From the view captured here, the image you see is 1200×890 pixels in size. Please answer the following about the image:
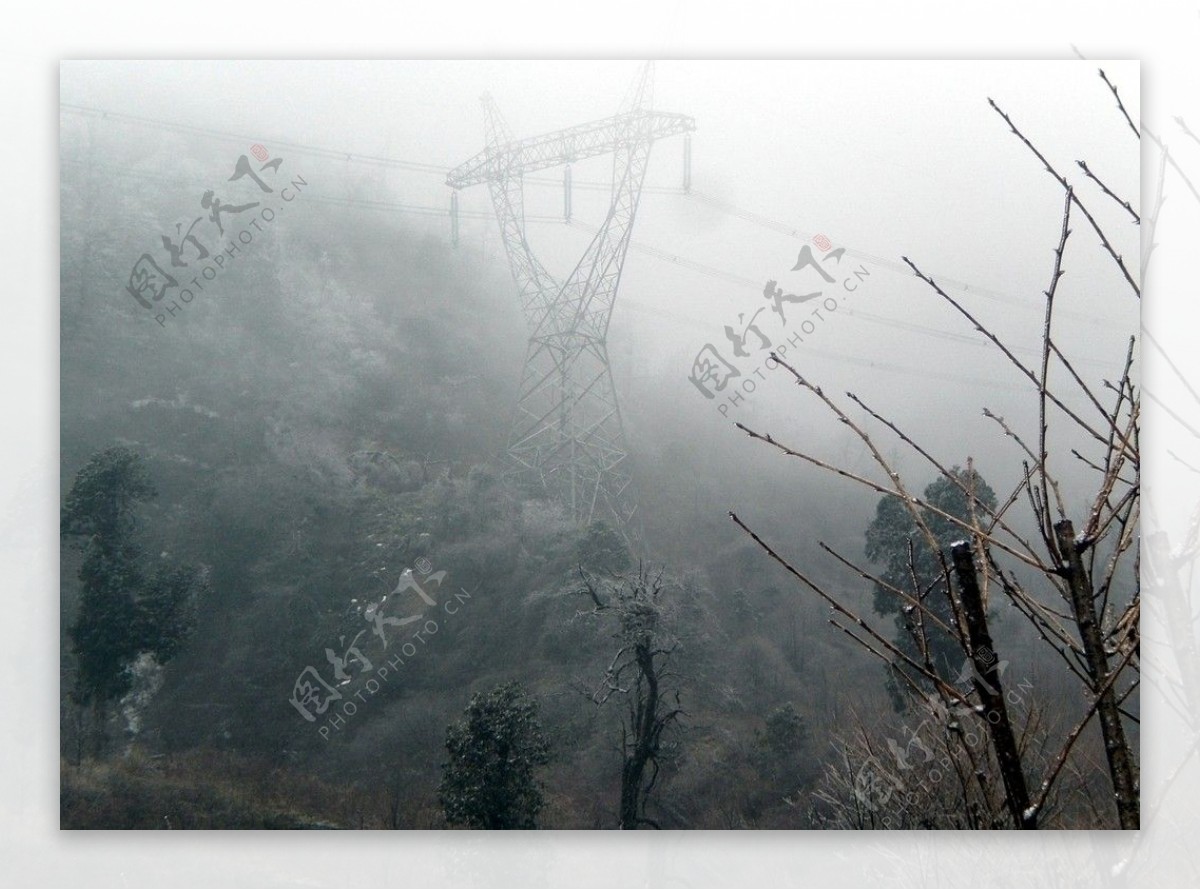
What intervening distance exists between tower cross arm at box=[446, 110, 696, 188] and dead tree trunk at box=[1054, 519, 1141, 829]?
2201 millimetres

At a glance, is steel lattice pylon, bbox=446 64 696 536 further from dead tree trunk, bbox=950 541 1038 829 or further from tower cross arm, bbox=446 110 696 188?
dead tree trunk, bbox=950 541 1038 829

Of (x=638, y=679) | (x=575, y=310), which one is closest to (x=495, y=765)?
(x=638, y=679)

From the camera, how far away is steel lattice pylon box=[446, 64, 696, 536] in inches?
115

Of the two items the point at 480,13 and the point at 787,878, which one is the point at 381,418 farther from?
the point at 787,878

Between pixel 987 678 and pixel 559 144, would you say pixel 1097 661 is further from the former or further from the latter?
pixel 559 144

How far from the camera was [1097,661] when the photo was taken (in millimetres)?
923

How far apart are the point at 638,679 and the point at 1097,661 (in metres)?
1.99

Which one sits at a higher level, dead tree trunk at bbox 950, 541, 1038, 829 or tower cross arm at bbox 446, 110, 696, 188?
tower cross arm at bbox 446, 110, 696, 188

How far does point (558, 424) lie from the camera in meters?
2.96

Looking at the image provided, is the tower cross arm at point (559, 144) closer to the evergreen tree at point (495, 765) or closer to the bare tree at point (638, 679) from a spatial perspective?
the bare tree at point (638, 679)

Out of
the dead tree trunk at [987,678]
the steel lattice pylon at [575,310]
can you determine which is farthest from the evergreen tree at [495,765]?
the dead tree trunk at [987,678]

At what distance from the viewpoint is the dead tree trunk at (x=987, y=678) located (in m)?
0.88

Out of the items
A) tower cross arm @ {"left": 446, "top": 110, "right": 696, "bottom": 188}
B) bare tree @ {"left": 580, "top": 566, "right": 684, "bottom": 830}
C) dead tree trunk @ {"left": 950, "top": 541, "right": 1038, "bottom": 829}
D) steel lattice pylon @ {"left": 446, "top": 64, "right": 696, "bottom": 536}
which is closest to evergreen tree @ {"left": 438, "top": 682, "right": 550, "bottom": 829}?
bare tree @ {"left": 580, "top": 566, "right": 684, "bottom": 830}

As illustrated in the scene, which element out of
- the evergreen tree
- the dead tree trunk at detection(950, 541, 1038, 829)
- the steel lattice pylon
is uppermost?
the steel lattice pylon
